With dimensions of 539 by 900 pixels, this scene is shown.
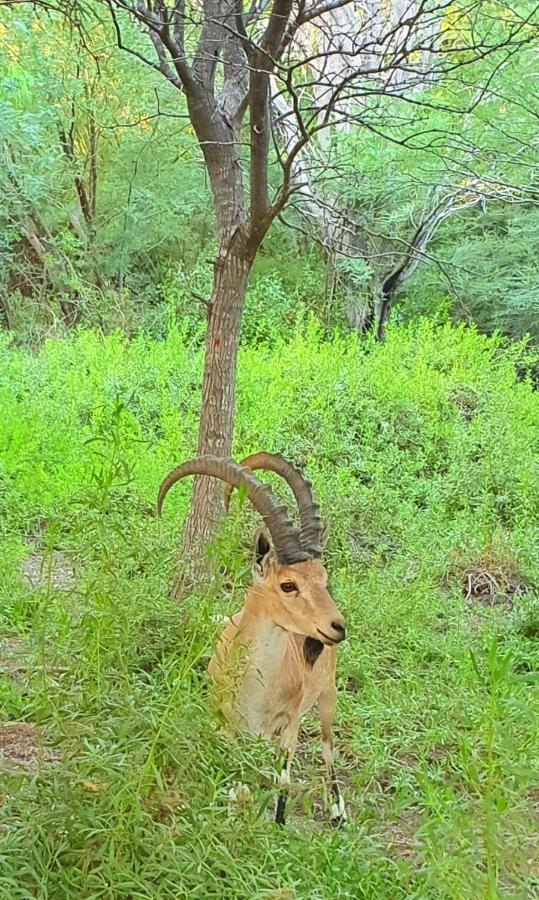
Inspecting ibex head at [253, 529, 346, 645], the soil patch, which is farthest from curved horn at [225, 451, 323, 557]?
the soil patch

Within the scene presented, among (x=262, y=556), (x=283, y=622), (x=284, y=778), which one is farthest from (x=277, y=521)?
(x=284, y=778)

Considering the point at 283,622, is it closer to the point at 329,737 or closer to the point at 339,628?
the point at 339,628

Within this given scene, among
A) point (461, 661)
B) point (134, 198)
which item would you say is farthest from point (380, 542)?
point (134, 198)

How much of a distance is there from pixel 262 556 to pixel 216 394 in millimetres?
1873

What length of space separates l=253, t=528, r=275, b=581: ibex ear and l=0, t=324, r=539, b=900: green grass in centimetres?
18

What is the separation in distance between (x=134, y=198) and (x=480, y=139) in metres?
5.07

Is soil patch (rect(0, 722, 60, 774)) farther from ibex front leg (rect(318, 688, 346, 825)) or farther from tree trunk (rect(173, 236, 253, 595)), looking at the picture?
tree trunk (rect(173, 236, 253, 595))

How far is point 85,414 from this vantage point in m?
8.25

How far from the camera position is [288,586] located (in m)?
3.02

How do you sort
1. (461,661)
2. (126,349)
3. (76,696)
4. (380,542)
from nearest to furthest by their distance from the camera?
(76,696) < (461,661) < (380,542) < (126,349)

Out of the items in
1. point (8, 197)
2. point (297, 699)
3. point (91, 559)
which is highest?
point (8, 197)

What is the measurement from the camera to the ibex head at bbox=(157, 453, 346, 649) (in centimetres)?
296

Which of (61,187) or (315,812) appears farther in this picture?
(61,187)

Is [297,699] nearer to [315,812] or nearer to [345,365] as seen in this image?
A: [315,812]
